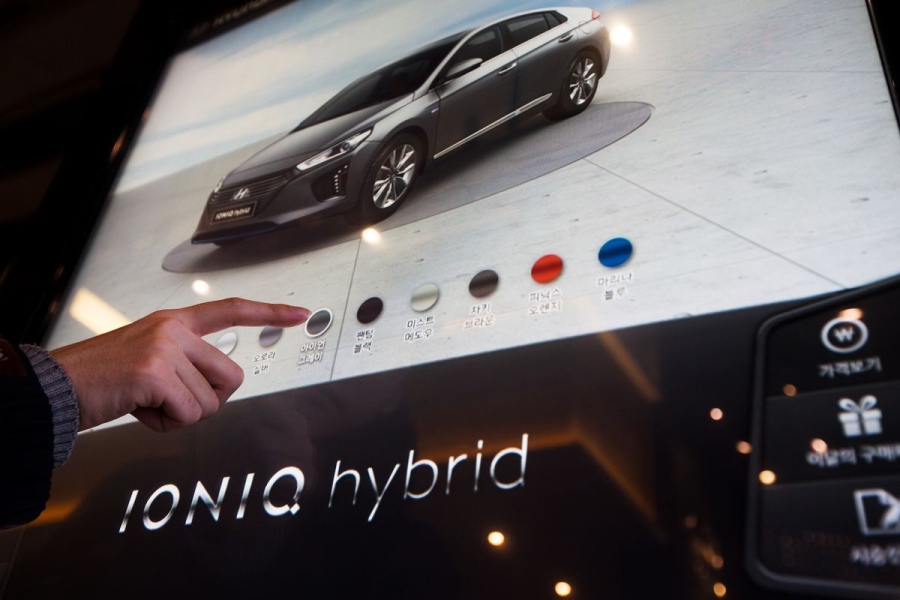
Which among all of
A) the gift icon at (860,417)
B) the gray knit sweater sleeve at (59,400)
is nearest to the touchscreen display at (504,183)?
the gift icon at (860,417)

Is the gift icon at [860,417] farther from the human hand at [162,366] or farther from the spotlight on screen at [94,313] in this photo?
the spotlight on screen at [94,313]

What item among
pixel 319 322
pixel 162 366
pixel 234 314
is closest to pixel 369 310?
pixel 319 322

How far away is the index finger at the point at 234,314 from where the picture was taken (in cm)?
88

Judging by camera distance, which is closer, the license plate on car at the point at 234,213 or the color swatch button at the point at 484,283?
the color swatch button at the point at 484,283

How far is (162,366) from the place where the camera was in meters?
0.80

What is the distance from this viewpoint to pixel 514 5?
1317mm

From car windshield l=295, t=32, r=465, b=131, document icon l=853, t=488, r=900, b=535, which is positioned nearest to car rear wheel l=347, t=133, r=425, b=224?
car windshield l=295, t=32, r=465, b=131

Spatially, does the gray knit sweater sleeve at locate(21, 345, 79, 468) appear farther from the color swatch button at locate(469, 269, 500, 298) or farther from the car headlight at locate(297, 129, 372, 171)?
the car headlight at locate(297, 129, 372, 171)

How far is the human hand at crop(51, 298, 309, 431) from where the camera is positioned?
80 centimetres

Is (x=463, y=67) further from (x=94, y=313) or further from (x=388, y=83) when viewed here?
(x=94, y=313)

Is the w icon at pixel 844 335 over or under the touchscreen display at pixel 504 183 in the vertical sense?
under

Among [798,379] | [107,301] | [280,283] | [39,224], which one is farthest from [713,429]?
[39,224]

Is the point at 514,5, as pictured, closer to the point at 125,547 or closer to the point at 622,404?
the point at 622,404

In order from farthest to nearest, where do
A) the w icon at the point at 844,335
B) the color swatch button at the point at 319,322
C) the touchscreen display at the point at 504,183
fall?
the color swatch button at the point at 319,322 → the touchscreen display at the point at 504,183 → the w icon at the point at 844,335
